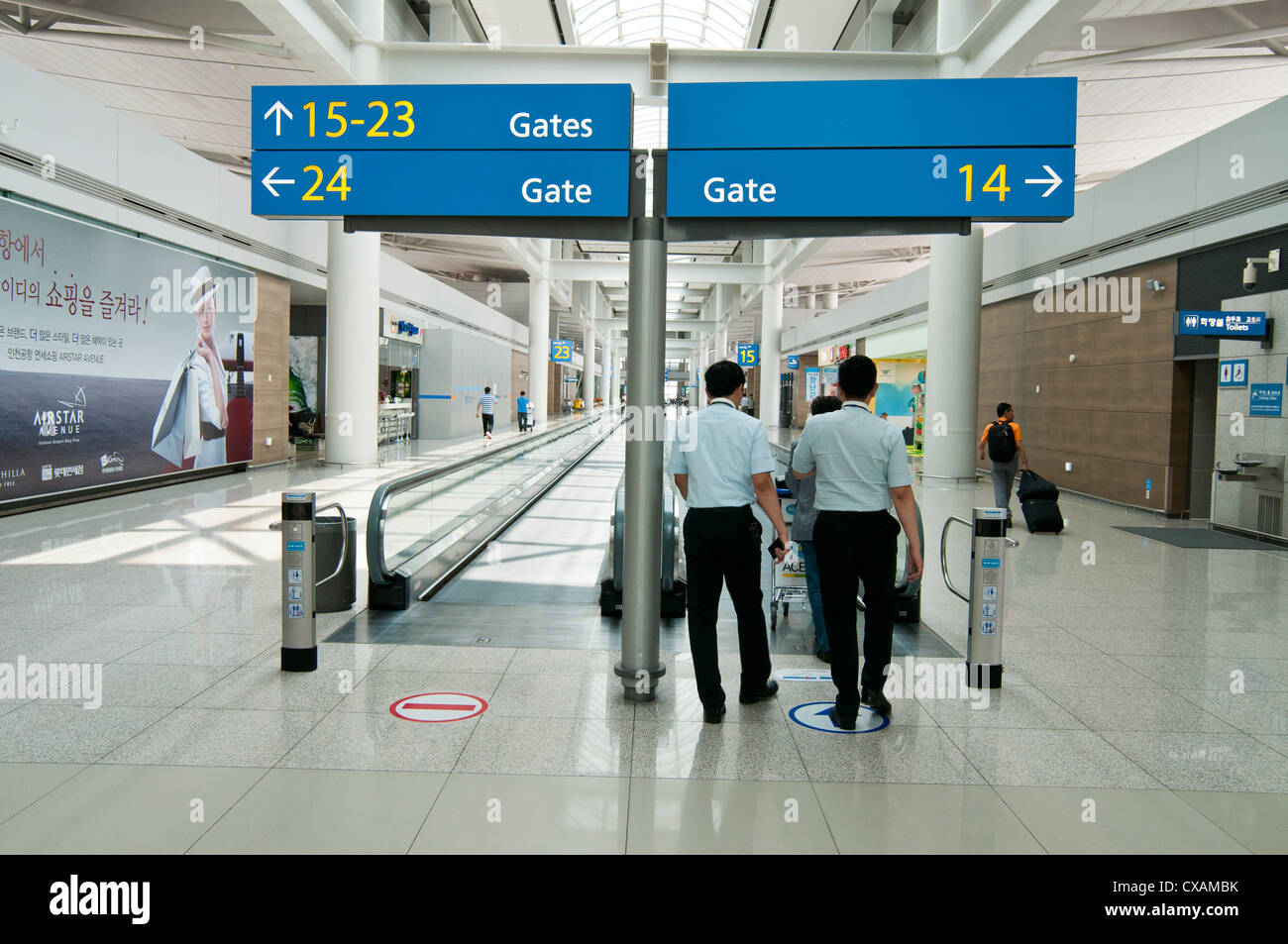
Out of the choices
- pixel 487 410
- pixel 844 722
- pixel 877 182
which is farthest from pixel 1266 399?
pixel 487 410

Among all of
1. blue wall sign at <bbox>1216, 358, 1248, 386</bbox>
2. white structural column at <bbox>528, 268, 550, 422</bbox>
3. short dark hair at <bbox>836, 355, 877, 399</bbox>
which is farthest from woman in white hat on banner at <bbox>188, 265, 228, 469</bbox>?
white structural column at <bbox>528, 268, 550, 422</bbox>

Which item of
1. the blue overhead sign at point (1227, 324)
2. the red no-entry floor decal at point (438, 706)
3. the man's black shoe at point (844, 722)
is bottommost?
the red no-entry floor decal at point (438, 706)

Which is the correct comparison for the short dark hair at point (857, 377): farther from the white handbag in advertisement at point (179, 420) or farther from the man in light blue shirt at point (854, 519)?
the white handbag in advertisement at point (179, 420)

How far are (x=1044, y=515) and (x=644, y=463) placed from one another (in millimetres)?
8540

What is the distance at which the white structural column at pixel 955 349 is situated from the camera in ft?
59.9

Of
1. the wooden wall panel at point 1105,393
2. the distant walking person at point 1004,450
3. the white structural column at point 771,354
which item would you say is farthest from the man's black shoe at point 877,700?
the white structural column at point 771,354

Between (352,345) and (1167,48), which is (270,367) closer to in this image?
(352,345)

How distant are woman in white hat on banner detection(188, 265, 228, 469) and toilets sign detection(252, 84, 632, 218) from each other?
11.7 meters

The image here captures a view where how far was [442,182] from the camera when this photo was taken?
505cm

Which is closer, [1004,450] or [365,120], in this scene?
[365,120]

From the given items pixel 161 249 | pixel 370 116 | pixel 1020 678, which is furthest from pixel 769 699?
pixel 161 249

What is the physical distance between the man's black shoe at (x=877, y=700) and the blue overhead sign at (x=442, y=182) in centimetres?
293

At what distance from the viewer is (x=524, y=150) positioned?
499cm

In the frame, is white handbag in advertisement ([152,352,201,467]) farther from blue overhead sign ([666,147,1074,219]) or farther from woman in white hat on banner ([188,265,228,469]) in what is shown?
blue overhead sign ([666,147,1074,219])
